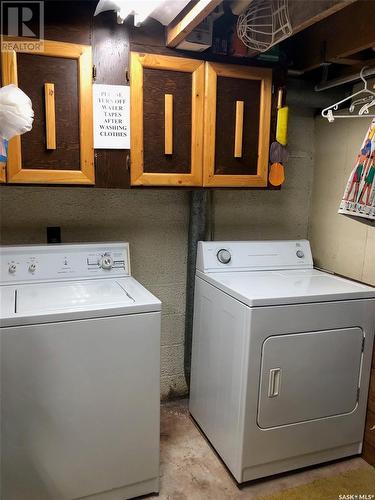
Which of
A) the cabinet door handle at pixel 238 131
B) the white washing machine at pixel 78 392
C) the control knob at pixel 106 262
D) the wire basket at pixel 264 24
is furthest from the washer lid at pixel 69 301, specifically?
the wire basket at pixel 264 24

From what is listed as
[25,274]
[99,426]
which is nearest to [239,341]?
[99,426]

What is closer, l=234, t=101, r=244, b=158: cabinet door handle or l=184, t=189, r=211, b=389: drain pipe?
l=234, t=101, r=244, b=158: cabinet door handle

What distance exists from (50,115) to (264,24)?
109 centimetres

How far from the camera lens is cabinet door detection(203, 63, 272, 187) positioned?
6.68 feet

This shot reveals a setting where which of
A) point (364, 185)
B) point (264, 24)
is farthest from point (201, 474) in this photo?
point (264, 24)

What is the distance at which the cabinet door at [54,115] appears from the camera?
5.61ft

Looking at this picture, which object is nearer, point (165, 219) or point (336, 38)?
point (336, 38)

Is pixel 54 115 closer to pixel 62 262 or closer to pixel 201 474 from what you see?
pixel 62 262

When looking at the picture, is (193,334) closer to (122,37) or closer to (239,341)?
(239,341)

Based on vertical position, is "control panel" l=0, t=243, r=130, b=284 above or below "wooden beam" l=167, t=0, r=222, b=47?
below

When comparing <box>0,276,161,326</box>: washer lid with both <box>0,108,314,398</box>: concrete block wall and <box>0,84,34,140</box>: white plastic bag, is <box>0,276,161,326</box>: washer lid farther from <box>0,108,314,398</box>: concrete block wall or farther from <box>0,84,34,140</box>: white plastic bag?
<box>0,84,34,140</box>: white plastic bag

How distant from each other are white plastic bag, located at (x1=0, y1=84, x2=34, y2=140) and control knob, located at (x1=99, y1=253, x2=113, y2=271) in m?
0.85

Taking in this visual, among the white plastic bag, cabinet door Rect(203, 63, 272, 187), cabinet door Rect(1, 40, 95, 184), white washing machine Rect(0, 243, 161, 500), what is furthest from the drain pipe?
the white plastic bag

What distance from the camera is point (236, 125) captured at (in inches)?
82.5
